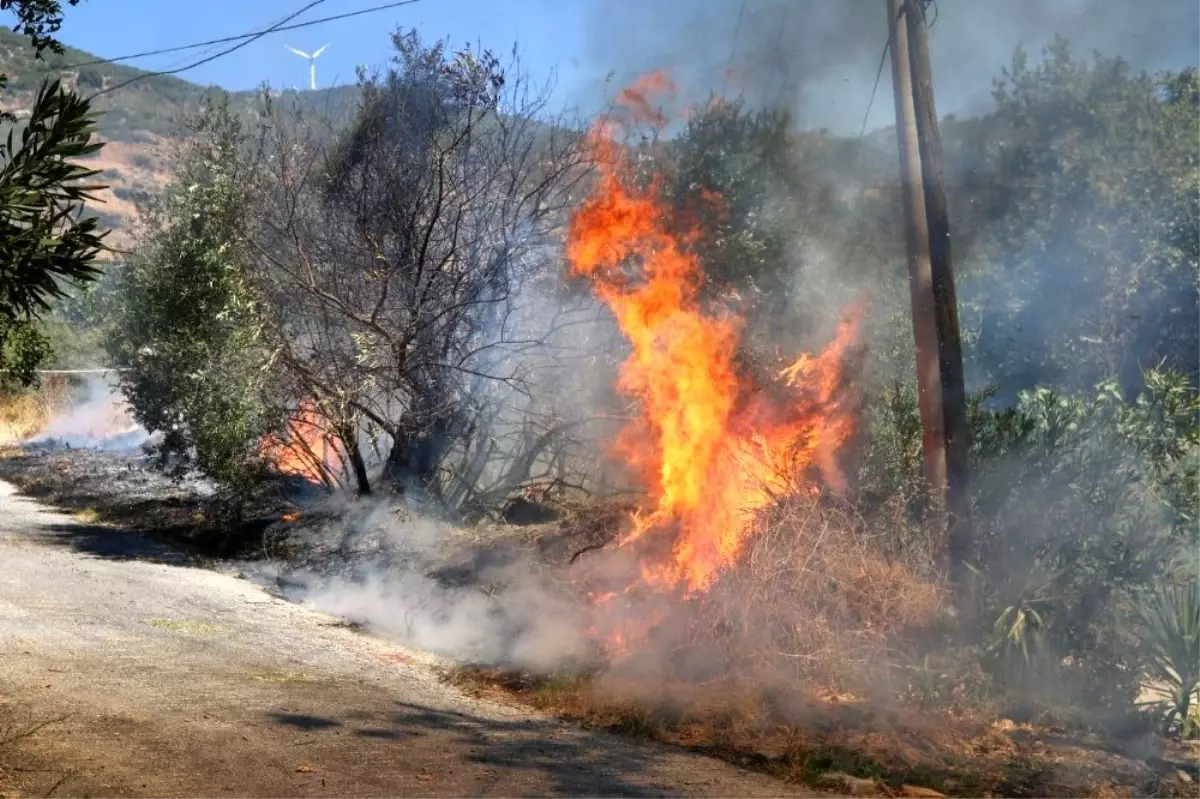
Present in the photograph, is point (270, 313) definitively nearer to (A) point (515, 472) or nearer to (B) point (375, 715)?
(A) point (515, 472)

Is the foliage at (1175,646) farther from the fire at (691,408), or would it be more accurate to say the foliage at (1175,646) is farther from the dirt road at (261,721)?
the dirt road at (261,721)

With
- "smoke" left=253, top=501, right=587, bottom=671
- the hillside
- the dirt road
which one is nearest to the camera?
the dirt road

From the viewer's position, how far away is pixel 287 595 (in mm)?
13742

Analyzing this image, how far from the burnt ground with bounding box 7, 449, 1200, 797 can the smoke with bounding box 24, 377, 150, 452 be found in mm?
13597

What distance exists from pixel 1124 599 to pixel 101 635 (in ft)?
28.7

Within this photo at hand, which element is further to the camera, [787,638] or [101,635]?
[101,635]

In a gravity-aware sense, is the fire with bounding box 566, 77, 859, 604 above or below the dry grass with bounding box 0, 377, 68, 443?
above

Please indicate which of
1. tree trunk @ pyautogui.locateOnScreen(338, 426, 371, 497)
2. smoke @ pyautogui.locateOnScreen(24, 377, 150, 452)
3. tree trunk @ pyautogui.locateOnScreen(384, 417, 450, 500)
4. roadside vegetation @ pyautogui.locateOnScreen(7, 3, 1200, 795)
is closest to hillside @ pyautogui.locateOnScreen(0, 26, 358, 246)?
smoke @ pyautogui.locateOnScreen(24, 377, 150, 452)

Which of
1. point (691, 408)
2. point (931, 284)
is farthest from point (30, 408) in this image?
point (931, 284)

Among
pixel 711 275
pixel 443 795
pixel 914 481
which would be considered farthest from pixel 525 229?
pixel 443 795

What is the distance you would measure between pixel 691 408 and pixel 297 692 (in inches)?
195

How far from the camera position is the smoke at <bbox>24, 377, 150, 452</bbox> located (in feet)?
97.7

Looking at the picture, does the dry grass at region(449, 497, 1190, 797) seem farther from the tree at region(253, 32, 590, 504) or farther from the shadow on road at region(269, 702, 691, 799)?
Result: the tree at region(253, 32, 590, 504)

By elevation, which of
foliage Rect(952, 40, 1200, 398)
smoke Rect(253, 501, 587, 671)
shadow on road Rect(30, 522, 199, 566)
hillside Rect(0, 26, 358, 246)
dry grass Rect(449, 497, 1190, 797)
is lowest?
shadow on road Rect(30, 522, 199, 566)
